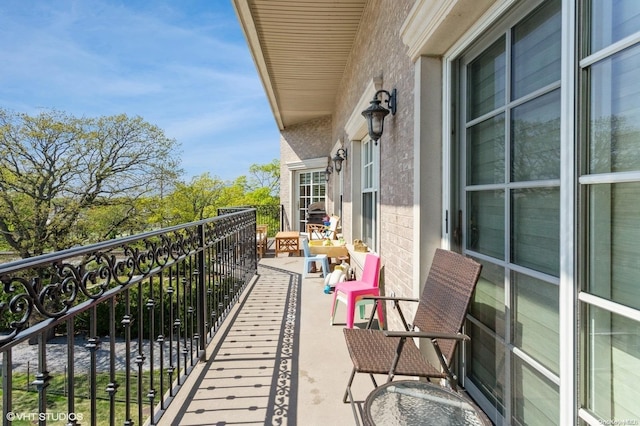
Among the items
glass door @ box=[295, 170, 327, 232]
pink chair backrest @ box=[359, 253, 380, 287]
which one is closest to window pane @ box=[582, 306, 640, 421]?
pink chair backrest @ box=[359, 253, 380, 287]

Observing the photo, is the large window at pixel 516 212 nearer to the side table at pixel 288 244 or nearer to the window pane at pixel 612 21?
the window pane at pixel 612 21

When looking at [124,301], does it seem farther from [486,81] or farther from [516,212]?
[486,81]

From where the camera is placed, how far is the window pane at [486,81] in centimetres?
164

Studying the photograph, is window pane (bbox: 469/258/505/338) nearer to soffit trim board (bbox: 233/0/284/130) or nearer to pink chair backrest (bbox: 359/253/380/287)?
pink chair backrest (bbox: 359/253/380/287)

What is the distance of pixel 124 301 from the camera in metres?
2.52

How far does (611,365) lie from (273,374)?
1977 mm

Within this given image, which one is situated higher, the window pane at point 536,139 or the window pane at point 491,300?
the window pane at point 536,139

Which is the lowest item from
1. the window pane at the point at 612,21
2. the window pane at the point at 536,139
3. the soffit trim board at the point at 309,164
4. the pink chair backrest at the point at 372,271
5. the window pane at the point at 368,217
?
the pink chair backrest at the point at 372,271

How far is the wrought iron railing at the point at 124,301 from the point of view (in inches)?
38.8

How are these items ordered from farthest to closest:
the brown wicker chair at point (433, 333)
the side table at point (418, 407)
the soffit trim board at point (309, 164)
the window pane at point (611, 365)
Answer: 1. the soffit trim board at point (309, 164)
2. the brown wicker chair at point (433, 333)
3. the side table at point (418, 407)
4. the window pane at point (611, 365)

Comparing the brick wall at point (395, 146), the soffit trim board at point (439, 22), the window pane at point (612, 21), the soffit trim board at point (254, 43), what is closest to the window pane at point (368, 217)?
the brick wall at point (395, 146)

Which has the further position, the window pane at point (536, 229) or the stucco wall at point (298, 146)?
the stucco wall at point (298, 146)

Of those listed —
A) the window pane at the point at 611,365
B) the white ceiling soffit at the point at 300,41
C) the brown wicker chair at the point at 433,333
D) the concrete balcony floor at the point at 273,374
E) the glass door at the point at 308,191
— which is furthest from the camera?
the glass door at the point at 308,191

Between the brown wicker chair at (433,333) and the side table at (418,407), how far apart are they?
17cm
